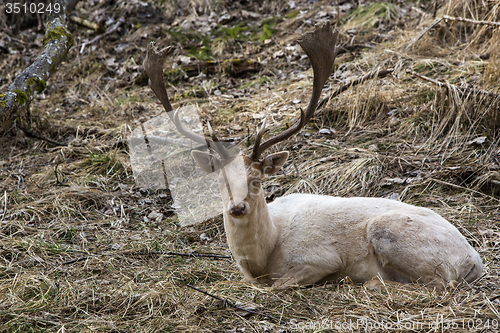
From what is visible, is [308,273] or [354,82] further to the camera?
[354,82]

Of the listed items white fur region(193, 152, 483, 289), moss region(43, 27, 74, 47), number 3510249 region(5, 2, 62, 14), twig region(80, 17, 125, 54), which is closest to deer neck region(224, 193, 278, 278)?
white fur region(193, 152, 483, 289)

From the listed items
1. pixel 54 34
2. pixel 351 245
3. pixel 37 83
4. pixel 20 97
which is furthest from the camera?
pixel 54 34

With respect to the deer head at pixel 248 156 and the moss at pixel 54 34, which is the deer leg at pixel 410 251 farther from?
the moss at pixel 54 34

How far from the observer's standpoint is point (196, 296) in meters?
3.78

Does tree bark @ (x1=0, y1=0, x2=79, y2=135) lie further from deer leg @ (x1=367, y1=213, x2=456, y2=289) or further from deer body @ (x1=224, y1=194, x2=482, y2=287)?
deer leg @ (x1=367, y1=213, x2=456, y2=289)

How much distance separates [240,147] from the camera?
287 inches

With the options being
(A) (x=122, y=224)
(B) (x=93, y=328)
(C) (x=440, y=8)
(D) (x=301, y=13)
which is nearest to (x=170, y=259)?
(A) (x=122, y=224)

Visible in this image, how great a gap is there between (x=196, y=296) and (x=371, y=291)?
1509 millimetres

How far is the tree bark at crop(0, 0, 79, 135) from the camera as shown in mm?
6238

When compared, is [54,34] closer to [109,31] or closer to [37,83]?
[37,83]

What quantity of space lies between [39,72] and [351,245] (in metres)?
5.36

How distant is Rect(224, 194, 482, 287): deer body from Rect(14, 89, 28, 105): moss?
3.84 meters

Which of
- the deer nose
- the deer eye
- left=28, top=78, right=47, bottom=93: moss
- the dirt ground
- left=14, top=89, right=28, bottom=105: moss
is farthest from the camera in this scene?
left=28, top=78, right=47, bottom=93: moss

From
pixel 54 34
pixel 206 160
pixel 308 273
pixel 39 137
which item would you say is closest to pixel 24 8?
pixel 54 34
